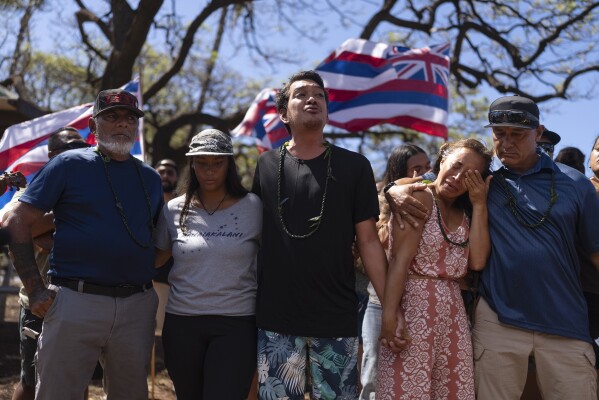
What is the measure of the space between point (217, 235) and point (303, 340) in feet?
2.40

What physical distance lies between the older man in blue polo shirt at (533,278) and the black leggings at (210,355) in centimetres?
119

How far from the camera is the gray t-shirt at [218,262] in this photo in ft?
11.5

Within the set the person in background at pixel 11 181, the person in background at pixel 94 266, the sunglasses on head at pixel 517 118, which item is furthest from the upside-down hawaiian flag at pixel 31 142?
the sunglasses on head at pixel 517 118

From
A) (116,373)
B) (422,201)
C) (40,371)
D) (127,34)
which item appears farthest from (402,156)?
(127,34)

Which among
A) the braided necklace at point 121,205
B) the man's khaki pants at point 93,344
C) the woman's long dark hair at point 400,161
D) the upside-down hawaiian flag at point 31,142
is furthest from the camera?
the upside-down hawaiian flag at point 31,142

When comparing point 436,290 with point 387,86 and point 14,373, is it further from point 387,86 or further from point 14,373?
point 387,86

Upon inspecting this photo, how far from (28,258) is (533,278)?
258cm

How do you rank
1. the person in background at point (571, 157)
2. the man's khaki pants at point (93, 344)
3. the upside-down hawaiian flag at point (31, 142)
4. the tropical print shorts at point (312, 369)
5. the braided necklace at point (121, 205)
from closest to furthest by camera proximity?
the tropical print shorts at point (312, 369), the man's khaki pants at point (93, 344), the braided necklace at point (121, 205), the person in background at point (571, 157), the upside-down hawaiian flag at point (31, 142)

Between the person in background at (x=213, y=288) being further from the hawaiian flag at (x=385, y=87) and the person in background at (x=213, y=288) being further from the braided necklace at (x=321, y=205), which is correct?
the hawaiian flag at (x=385, y=87)

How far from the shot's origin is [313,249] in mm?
3326

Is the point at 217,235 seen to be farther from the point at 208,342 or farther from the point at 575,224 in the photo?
the point at 575,224

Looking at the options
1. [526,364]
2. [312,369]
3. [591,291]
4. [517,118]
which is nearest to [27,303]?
[312,369]

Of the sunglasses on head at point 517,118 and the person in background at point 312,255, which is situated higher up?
the sunglasses on head at point 517,118

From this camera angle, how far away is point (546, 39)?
12.7 metres
